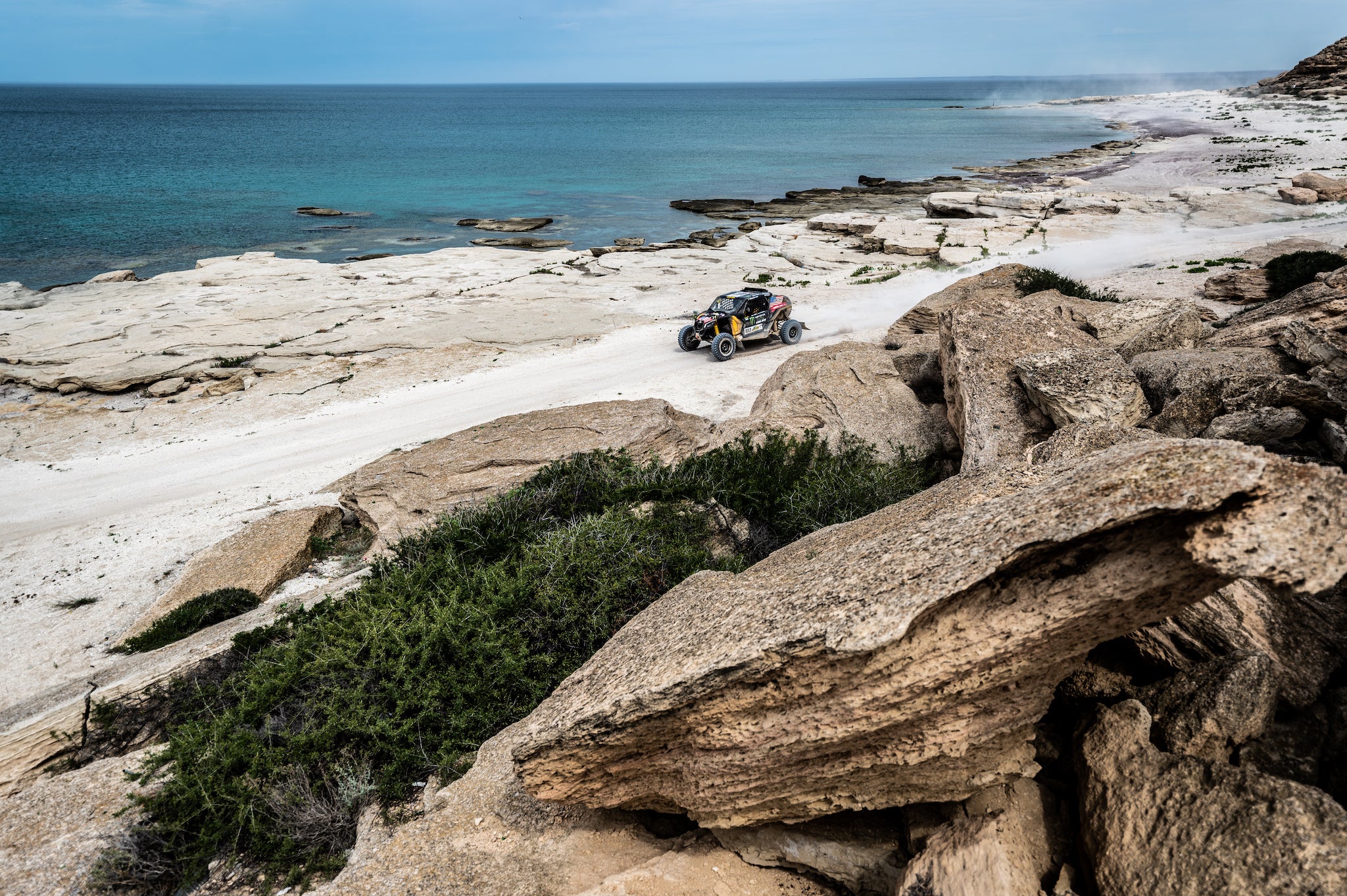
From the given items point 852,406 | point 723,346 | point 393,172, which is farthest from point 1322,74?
point 852,406

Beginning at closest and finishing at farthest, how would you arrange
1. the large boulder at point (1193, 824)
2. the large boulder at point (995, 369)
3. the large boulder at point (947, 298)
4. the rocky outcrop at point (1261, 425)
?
the large boulder at point (1193, 824) → the rocky outcrop at point (1261, 425) → the large boulder at point (995, 369) → the large boulder at point (947, 298)

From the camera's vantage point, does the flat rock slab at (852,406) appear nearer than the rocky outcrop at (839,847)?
No

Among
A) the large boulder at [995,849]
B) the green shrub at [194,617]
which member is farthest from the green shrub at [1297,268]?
the green shrub at [194,617]

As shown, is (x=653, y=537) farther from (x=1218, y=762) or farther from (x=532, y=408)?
(x=532, y=408)

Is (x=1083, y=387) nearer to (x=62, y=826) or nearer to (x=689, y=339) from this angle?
(x=62, y=826)

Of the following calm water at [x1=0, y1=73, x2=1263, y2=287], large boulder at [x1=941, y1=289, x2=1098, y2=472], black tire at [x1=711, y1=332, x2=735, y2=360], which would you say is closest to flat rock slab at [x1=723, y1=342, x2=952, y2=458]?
large boulder at [x1=941, y1=289, x2=1098, y2=472]

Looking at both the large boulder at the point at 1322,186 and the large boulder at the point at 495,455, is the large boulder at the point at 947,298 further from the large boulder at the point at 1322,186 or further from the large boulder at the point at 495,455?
the large boulder at the point at 1322,186

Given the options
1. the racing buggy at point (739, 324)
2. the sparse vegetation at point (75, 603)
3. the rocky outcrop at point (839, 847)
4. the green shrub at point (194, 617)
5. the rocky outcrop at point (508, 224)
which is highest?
the rocky outcrop at point (508, 224)

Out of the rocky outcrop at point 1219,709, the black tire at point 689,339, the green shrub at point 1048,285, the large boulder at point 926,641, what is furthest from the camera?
the black tire at point 689,339
